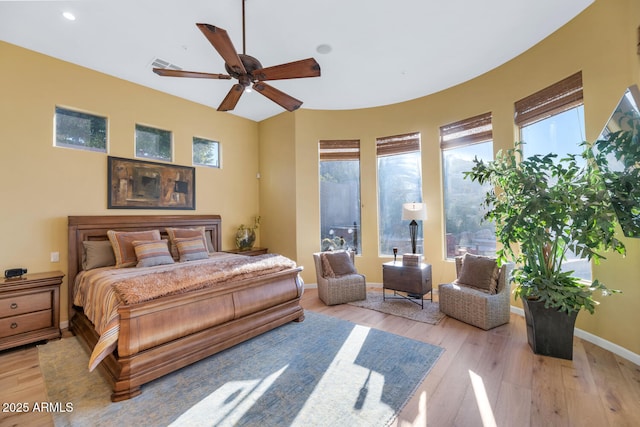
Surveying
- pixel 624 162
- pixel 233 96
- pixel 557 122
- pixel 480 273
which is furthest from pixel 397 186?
pixel 233 96

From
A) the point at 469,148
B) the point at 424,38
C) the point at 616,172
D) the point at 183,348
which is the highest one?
the point at 424,38

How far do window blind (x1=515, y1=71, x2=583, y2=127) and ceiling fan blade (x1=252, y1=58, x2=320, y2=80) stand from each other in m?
2.97

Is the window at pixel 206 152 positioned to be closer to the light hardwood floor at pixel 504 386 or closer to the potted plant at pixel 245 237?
the potted plant at pixel 245 237

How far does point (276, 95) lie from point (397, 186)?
9.95 feet

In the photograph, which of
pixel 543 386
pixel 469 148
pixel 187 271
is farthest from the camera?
pixel 469 148

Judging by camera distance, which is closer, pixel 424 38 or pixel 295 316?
pixel 424 38

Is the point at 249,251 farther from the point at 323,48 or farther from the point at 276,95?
the point at 323,48

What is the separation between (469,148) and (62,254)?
6090 mm

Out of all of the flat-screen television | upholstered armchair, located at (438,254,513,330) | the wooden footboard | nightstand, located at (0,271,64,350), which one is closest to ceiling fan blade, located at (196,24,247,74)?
the wooden footboard

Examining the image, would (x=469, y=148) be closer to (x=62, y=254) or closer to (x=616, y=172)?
(x=616, y=172)

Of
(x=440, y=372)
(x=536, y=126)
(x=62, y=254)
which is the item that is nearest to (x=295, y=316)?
(x=440, y=372)

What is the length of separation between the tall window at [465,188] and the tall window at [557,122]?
0.49 meters

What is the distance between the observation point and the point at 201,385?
2180 mm

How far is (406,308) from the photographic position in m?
3.86
